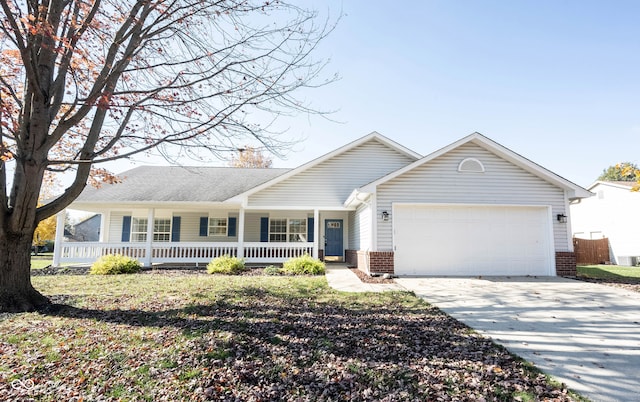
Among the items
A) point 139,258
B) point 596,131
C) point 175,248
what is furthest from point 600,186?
point 139,258

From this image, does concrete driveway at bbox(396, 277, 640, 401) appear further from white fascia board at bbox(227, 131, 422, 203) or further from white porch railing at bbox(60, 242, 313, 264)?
white fascia board at bbox(227, 131, 422, 203)

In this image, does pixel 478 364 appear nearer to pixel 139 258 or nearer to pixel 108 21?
pixel 108 21

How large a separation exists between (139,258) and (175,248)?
59.9 inches

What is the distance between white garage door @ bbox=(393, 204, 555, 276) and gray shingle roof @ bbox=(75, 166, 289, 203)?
8071mm

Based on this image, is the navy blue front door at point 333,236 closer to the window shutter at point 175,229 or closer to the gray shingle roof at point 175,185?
the gray shingle roof at point 175,185

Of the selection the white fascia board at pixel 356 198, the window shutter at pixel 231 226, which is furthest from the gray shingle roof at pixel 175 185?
the white fascia board at pixel 356 198

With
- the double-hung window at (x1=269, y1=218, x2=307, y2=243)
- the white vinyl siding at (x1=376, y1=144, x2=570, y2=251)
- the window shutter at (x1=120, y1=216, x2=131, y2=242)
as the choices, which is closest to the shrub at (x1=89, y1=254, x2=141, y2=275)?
the window shutter at (x1=120, y1=216, x2=131, y2=242)

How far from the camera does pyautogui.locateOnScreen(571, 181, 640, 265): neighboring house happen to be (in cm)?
1788

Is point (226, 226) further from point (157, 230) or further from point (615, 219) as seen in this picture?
point (615, 219)

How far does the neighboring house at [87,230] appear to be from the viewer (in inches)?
1565

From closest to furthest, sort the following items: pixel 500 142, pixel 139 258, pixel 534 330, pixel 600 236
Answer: pixel 534 330 < pixel 500 142 < pixel 139 258 < pixel 600 236

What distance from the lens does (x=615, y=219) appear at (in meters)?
19.2

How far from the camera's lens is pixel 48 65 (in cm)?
589

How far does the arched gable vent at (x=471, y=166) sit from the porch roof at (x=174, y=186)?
9.54 metres
